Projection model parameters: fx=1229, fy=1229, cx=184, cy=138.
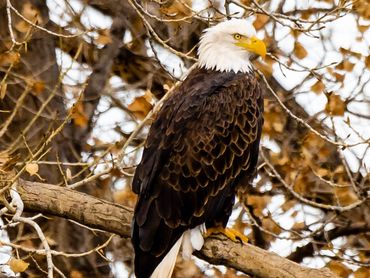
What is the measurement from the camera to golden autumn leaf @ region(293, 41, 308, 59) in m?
8.35

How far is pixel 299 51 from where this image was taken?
329 inches

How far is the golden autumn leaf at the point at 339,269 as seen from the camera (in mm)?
7625

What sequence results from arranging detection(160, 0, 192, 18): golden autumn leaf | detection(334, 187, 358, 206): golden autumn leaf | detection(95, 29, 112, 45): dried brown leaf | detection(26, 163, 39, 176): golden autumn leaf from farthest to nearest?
detection(95, 29, 112, 45): dried brown leaf
detection(334, 187, 358, 206): golden autumn leaf
detection(160, 0, 192, 18): golden autumn leaf
detection(26, 163, 39, 176): golden autumn leaf

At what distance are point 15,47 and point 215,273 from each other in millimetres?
2174

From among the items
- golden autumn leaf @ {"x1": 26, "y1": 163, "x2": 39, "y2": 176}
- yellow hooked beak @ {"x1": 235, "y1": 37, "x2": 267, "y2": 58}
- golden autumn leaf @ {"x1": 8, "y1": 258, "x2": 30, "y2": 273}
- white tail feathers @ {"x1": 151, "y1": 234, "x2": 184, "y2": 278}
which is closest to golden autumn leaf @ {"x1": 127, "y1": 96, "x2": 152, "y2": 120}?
yellow hooked beak @ {"x1": 235, "y1": 37, "x2": 267, "y2": 58}

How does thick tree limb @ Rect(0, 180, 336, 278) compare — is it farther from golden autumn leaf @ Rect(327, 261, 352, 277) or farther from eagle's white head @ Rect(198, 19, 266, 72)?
golden autumn leaf @ Rect(327, 261, 352, 277)

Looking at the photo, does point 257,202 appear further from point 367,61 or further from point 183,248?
point 183,248

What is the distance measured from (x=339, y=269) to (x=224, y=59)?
1.72 metres

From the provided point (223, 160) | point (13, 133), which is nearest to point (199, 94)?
point (223, 160)

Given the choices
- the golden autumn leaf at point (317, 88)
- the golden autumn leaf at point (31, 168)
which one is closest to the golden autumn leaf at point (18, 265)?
the golden autumn leaf at point (31, 168)

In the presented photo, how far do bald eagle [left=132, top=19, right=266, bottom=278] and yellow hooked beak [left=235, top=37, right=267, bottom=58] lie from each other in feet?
0.77

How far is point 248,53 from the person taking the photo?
22.3ft

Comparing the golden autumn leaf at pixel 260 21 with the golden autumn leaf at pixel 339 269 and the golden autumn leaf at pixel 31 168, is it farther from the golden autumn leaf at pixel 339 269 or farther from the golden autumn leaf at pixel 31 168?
the golden autumn leaf at pixel 31 168

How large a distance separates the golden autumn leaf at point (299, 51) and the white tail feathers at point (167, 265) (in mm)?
2564
